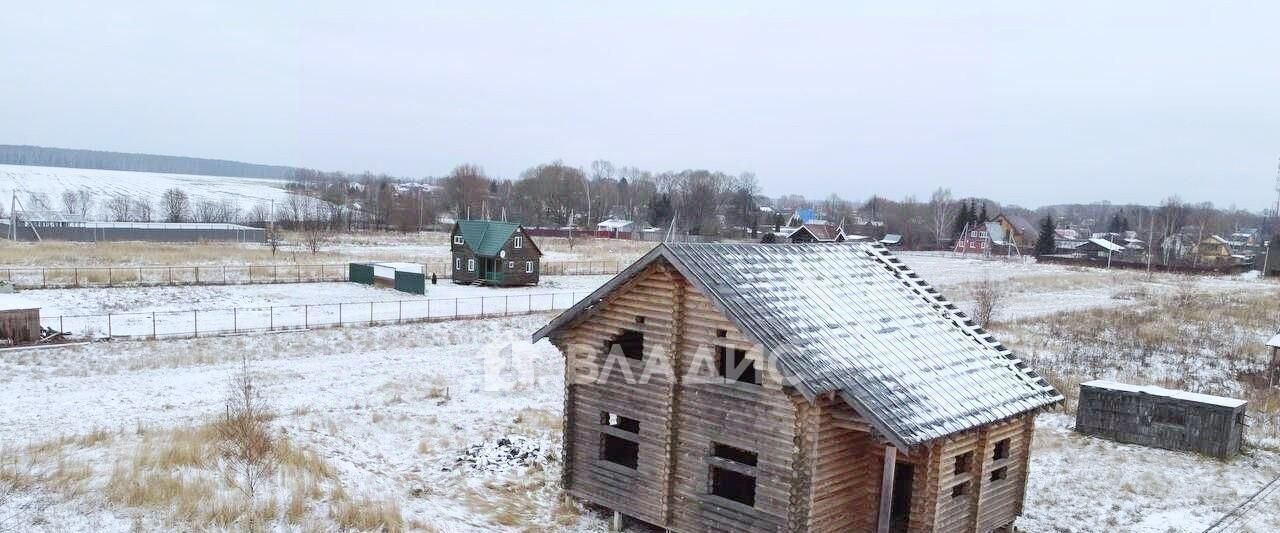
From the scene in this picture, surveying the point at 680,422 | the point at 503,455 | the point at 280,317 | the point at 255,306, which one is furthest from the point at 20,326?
the point at 680,422

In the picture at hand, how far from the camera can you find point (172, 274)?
48125 millimetres

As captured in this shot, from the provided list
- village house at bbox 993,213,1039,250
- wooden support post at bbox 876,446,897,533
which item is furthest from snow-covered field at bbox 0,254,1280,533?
village house at bbox 993,213,1039,250

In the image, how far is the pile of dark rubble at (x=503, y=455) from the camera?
1730cm

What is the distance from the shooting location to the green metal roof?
50000 millimetres

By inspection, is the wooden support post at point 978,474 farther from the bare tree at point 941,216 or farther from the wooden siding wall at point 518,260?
the bare tree at point 941,216

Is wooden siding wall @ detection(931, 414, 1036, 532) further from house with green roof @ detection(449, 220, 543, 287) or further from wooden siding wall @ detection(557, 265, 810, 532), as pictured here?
house with green roof @ detection(449, 220, 543, 287)

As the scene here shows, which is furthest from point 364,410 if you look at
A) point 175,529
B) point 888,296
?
point 888,296

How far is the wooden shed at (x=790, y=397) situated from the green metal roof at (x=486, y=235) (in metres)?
Answer: 35.3

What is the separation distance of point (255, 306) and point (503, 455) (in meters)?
26.1

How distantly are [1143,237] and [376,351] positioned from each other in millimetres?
143178

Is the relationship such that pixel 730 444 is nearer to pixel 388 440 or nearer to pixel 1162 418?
pixel 388 440

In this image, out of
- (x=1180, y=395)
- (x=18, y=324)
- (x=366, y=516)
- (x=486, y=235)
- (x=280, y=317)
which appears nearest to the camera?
(x=366, y=516)

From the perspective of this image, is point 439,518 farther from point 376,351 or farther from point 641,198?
Answer: point 641,198

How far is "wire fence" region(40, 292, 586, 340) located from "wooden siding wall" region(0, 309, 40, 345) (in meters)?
0.94
